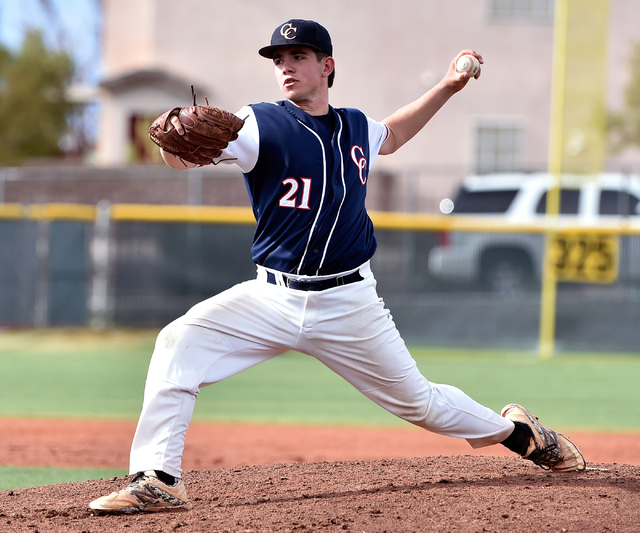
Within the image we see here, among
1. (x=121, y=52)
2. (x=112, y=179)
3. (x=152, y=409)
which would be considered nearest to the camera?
(x=152, y=409)

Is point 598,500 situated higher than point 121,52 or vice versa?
point 121,52

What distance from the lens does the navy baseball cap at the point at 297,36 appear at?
3.31 m

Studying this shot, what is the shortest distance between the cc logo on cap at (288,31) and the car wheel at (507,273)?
8.73 m

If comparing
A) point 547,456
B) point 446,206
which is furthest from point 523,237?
point 547,456

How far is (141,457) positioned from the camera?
3.15 m

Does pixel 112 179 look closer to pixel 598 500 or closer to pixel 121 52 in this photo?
pixel 121 52

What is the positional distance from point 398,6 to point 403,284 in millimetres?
8621

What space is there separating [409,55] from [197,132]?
15.9 meters

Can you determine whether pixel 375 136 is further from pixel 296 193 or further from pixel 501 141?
pixel 501 141

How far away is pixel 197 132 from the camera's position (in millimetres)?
2971

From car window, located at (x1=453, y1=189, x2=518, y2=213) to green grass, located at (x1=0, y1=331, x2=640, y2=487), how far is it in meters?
2.45

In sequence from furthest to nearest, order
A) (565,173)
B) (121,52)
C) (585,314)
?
(121,52) → (585,314) → (565,173)

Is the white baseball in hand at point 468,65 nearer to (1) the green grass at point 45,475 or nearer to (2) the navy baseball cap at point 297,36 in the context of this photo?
(2) the navy baseball cap at point 297,36

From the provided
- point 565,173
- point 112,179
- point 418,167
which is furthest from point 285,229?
point 418,167
